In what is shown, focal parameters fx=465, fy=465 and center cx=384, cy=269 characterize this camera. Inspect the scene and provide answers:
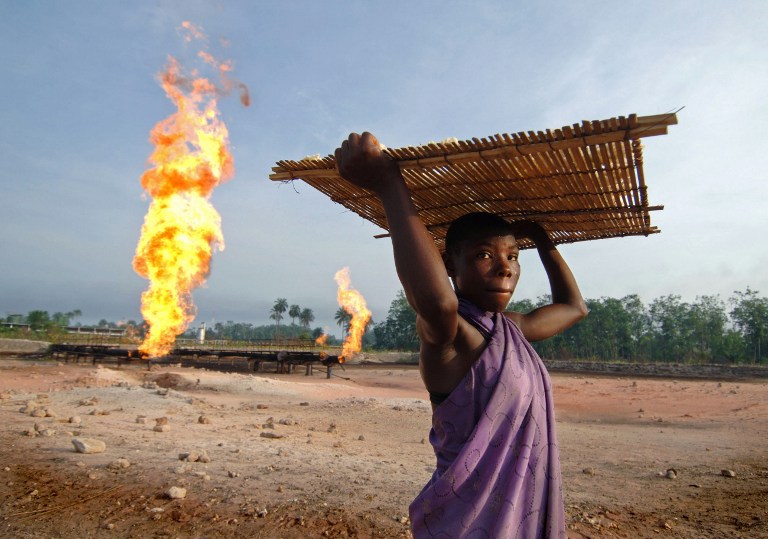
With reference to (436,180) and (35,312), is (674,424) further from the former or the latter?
(35,312)

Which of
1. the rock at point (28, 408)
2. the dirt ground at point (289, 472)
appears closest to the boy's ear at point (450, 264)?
the dirt ground at point (289, 472)

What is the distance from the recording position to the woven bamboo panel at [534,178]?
4.98 ft

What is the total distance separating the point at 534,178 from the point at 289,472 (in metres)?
4.78

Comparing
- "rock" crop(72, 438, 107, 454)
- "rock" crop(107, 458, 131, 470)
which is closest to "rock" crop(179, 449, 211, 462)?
"rock" crop(107, 458, 131, 470)

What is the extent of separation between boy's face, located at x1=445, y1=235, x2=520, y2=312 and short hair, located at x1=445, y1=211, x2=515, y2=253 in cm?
2

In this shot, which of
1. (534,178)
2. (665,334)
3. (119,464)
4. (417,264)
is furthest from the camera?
(665,334)

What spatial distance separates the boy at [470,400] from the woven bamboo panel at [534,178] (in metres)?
0.27

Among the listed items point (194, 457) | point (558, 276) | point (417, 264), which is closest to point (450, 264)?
point (417, 264)

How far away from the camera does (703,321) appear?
55250mm

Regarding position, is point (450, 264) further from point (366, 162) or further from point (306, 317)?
point (306, 317)

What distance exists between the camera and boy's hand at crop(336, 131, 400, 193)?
1474 millimetres

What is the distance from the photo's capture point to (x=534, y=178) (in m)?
1.88

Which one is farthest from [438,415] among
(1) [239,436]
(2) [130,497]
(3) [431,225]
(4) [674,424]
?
(4) [674,424]

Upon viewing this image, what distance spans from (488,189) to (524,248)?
97 centimetres
